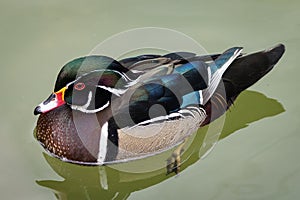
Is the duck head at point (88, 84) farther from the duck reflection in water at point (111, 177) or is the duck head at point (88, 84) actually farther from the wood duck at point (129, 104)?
the duck reflection in water at point (111, 177)

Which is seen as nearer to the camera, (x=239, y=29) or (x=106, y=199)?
(x=106, y=199)

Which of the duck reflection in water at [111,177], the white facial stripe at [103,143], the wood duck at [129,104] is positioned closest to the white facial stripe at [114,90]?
the wood duck at [129,104]

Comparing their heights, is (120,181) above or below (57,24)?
below

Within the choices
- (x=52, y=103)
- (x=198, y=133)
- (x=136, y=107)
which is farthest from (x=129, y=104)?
(x=198, y=133)

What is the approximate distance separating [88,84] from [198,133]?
567 millimetres

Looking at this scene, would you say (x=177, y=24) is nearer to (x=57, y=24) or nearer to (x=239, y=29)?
(x=239, y=29)

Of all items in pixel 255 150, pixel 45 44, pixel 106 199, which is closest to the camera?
pixel 106 199

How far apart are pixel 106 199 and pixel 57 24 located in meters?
1.09

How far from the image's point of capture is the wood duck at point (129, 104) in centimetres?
245

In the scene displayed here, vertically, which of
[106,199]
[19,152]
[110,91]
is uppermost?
[110,91]

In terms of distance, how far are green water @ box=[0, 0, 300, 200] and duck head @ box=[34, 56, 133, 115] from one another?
259mm

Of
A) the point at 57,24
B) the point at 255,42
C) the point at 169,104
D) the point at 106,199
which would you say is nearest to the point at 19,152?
the point at 106,199

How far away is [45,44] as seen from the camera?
3.10 metres

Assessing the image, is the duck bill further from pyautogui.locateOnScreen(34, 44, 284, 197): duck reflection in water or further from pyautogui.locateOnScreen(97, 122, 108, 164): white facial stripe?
pyautogui.locateOnScreen(97, 122, 108, 164): white facial stripe
